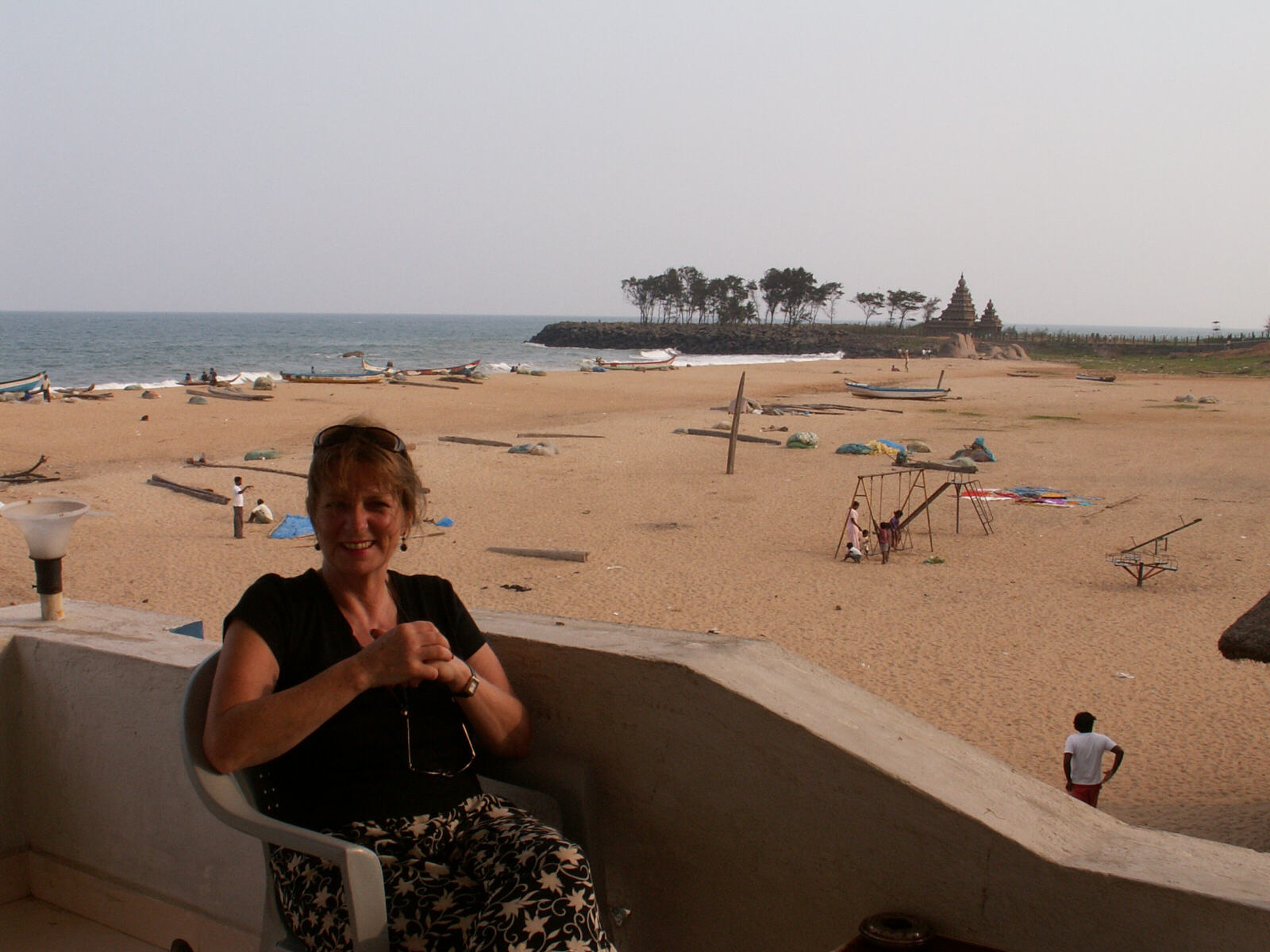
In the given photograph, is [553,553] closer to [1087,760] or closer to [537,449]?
[1087,760]

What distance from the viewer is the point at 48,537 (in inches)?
122

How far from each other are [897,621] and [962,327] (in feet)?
244

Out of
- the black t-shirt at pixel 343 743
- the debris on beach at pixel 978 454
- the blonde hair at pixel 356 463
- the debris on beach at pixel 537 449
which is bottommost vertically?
the debris on beach at pixel 537 449

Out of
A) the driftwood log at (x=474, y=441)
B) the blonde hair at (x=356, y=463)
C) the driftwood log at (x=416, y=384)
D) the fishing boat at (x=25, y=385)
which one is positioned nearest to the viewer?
the blonde hair at (x=356, y=463)

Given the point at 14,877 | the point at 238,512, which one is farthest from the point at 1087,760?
the point at 238,512

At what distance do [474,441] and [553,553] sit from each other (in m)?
10.4

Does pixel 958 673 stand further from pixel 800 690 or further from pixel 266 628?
pixel 266 628

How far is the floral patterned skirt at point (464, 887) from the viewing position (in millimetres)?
1896

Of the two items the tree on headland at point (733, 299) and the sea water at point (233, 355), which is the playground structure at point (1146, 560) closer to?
the sea water at point (233, 355)

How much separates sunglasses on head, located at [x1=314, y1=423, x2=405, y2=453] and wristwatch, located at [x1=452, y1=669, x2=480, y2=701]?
0.56 metres

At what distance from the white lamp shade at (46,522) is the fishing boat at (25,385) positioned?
3278cm

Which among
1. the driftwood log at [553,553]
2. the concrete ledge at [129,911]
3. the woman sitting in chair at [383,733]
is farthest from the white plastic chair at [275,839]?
the driftwood log at [553,553]

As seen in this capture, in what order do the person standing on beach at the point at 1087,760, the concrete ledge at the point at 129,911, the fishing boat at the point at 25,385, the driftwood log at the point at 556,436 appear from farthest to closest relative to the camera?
the fishing boat at the point at 25,385
the driftwood log at the point at 556,436
the person standing on beach at the point at 1087,760
the concrete ledge at the point at 129,911

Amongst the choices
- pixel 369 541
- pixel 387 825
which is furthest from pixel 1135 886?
pixel 369 541
